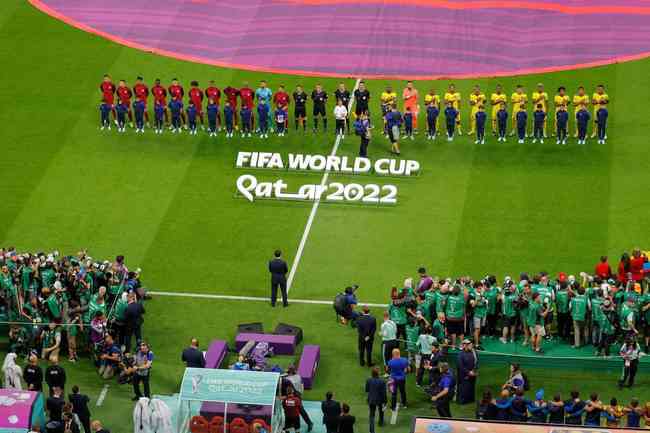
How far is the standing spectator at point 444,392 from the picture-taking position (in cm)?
3173

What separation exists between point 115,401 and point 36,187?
11631mm

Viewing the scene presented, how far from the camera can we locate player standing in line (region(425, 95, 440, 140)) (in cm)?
4434

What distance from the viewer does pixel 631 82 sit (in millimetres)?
47594

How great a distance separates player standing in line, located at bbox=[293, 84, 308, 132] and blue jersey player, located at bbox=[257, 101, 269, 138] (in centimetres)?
85

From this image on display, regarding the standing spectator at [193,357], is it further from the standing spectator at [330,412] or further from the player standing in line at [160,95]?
the player standing in line at [160,95]

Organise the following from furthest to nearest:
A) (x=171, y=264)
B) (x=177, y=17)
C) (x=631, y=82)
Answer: (x=177, y=17) < (x=631, y=82) < (x=171, y=264)

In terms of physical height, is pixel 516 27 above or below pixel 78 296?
above

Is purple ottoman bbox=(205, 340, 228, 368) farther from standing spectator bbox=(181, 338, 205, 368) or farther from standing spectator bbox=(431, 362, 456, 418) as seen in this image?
standing spectator bbox=(431, 362, 456, 418)

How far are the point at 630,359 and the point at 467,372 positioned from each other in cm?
359

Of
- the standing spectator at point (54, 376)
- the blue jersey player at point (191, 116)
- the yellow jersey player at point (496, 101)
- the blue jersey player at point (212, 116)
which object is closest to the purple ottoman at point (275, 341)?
the standing spectator at point (54, 376)

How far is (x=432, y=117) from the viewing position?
44469 millimetres

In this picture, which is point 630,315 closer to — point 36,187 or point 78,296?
point 78,296

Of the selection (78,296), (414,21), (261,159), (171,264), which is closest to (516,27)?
(414,21)

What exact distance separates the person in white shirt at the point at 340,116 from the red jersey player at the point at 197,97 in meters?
4.01
